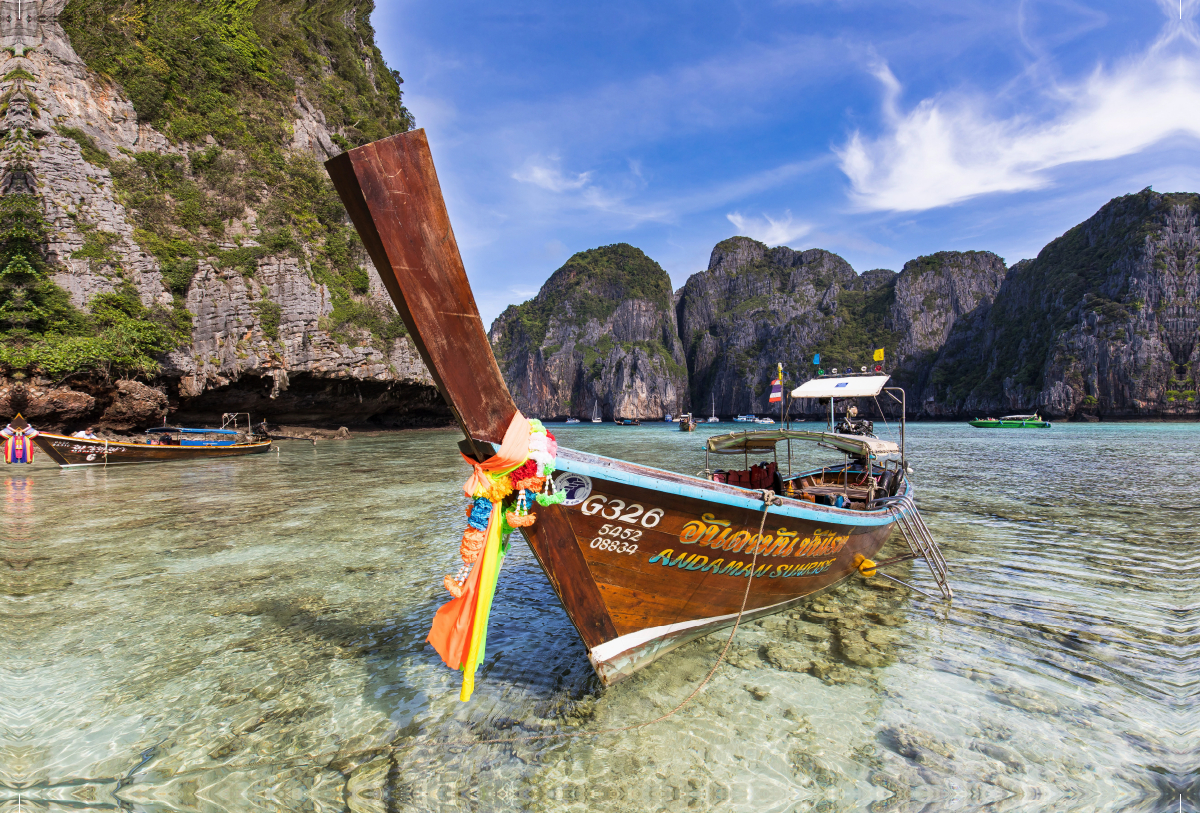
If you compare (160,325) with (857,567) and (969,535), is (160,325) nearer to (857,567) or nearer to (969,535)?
(857,567)

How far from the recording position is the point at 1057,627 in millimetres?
5320

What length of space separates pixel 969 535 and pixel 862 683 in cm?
674

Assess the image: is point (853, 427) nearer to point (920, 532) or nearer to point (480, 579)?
point (920, 532)

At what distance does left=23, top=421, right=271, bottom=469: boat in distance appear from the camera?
17422mm

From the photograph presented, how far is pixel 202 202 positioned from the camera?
28359mm

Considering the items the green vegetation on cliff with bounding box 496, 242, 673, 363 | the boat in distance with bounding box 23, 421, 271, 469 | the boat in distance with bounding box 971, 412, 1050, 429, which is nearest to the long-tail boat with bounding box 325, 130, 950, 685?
the boat in distance with bounding box 23, 421, 271, 469

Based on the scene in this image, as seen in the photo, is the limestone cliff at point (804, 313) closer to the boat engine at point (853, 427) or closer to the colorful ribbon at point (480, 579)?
the boat engine at point (853, 427)

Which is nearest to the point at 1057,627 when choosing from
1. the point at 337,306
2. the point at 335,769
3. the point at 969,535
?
the point at 969,535

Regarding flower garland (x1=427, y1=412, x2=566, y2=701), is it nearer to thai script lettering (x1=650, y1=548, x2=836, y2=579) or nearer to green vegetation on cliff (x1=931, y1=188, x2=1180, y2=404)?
thai script lettering (x1=650, y1=548, x2=836, y2=579)

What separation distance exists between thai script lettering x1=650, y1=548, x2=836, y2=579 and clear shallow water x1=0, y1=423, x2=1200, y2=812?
679 millimetres

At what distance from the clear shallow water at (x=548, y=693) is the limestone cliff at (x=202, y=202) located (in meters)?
21.8

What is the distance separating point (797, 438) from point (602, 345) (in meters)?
123

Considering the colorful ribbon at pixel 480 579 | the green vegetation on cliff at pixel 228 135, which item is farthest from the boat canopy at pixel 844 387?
the green vegetation on cliff at pixel 228 135

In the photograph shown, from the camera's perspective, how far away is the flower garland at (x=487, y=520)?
2975 millimetres
